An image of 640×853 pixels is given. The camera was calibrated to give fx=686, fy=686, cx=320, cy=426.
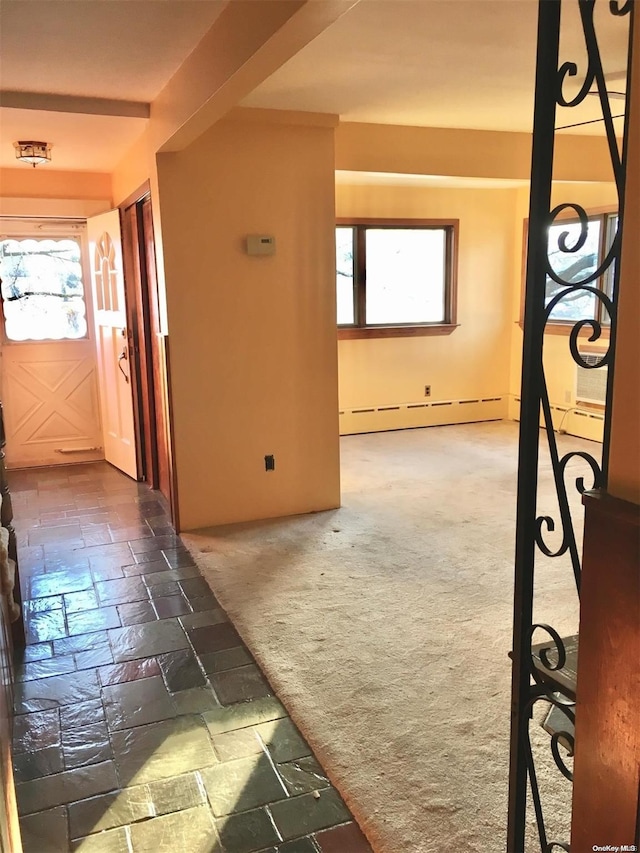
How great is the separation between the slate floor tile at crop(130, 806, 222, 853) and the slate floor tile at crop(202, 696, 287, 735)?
360mm

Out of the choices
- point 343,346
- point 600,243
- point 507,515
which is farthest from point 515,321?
point 507,515

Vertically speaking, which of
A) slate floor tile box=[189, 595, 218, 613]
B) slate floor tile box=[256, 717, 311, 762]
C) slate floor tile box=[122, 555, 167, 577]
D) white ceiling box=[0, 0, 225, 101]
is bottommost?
slate floor tile box=[256, 717, 311, 762]

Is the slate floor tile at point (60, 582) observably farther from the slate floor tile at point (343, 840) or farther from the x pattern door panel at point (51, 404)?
the x pattern door panel at point (51, 404)

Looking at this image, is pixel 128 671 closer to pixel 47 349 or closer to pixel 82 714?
pixel 82 714

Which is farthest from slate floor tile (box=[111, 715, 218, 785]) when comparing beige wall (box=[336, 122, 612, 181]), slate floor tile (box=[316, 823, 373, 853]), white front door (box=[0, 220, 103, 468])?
white front door (box=[0, 220, 103, 468])

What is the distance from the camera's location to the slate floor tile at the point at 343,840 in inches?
69.5

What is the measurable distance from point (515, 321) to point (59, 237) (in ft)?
14.1

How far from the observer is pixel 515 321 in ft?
22.6

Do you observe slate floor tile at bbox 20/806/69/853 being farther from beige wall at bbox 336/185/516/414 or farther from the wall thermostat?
beige wall at bbox 336/185/516/414

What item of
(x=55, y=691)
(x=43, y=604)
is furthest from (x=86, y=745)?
(x=43, y=604)

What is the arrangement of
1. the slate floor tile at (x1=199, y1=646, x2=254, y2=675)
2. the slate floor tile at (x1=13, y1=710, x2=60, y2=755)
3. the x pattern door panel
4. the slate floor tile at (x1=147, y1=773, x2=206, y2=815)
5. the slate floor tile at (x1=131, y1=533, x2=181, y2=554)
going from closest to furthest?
1. the slate floor tile at (x1=147, y1=773, x2=206, y2=815)
2. the slate floor tile at (x1=13, y1=710, x2=60, y2=755)
3. the slate floor tile at (x1=199, y1=646, x2=254, y2=675)
4. the slate floor tile at (x1=131, y1=533, x2=181, y2=554)
5. the x pattern door panel

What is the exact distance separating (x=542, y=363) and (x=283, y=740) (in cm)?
153

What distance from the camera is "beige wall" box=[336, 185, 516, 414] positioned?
6.32 metres

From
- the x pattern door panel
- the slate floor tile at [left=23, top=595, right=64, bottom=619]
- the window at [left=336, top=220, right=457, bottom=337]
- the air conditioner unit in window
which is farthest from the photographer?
the window at [left=336, top=220, right=457, bottom=337]
